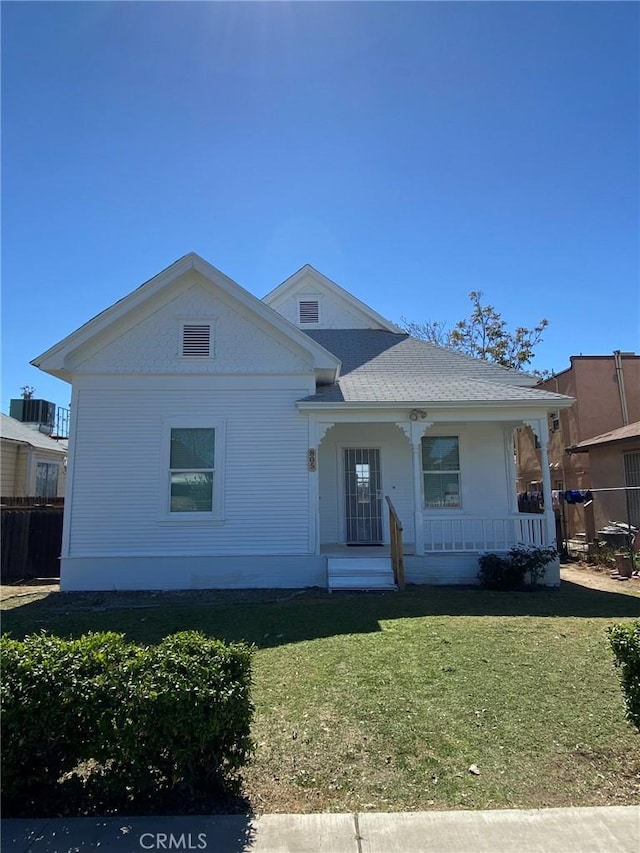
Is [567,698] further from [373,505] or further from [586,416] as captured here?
[586,416]

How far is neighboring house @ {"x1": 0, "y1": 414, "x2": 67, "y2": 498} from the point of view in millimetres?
19422

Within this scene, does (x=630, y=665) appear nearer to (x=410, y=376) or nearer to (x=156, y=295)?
(x=410, y=376)

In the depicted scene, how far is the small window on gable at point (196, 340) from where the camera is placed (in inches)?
443

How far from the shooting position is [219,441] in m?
11.0

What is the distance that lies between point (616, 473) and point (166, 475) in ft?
43.9

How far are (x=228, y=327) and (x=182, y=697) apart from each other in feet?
30.1

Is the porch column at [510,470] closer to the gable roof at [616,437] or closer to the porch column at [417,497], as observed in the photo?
the porch column at [417,497]

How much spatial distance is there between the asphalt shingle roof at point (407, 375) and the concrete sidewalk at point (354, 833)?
843 cm

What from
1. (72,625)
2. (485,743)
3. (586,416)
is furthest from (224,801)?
(586,416)

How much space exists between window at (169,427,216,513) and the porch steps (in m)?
2.83

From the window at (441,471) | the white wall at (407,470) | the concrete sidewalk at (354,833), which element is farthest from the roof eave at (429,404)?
the concrete sidewalk at (354,833)

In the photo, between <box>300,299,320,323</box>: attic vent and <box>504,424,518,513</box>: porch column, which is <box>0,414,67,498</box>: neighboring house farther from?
<box>504,424,518,513</box>: porch column

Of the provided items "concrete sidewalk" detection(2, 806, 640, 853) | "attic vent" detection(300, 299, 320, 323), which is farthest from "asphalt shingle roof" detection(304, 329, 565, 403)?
"concrete sidewalk" detection(2, 806, 640, 853)

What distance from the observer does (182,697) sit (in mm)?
3047
